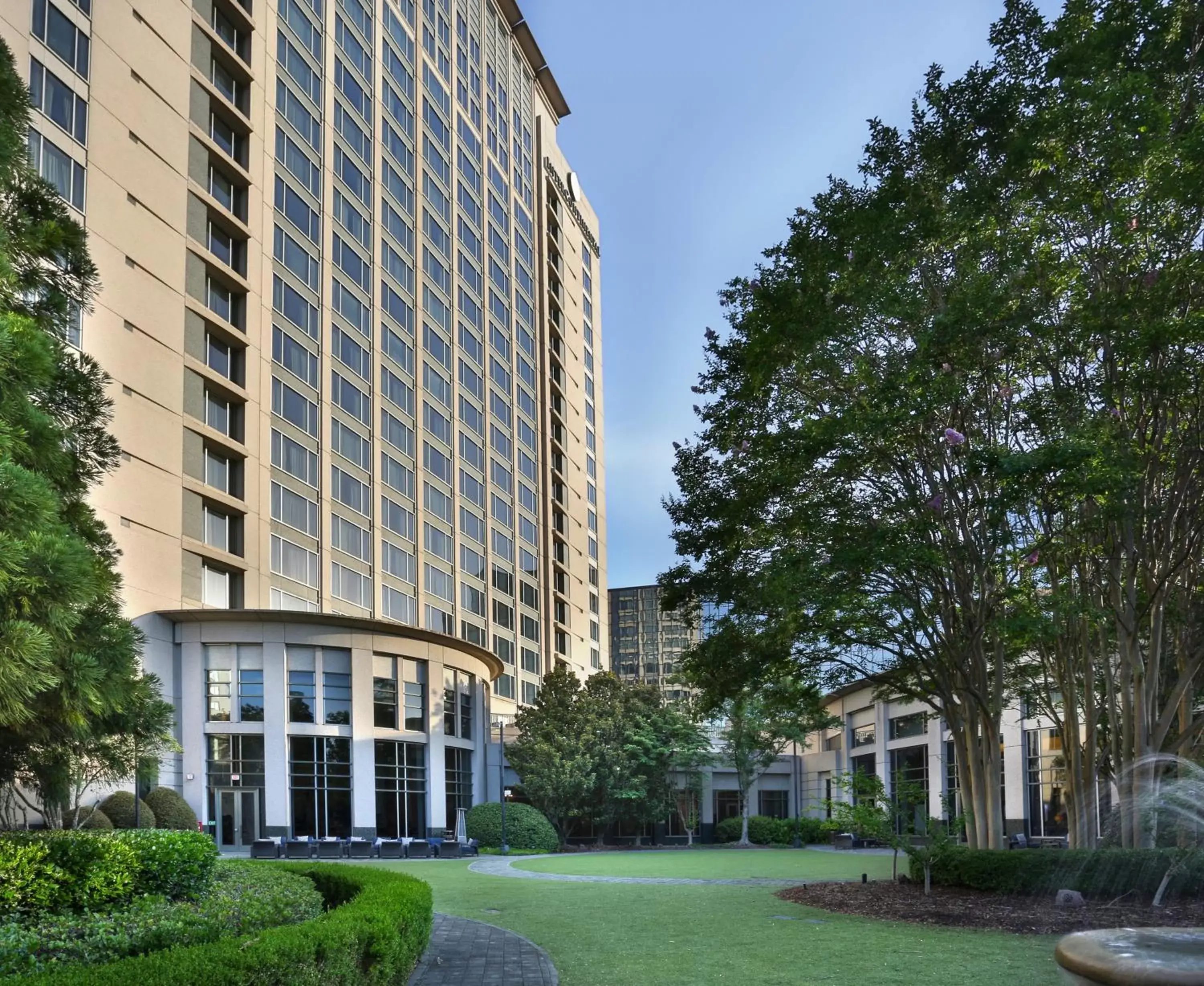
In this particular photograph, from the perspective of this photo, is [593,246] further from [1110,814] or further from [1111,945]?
[1111,945]

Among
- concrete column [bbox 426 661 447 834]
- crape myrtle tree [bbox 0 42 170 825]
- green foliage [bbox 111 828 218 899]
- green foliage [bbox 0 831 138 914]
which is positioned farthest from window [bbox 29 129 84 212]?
green foliage [bbox 0 831 138 914]

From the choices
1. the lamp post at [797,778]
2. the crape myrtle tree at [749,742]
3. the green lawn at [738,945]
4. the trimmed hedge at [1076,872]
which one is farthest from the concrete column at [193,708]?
the lamp post at [797,778]

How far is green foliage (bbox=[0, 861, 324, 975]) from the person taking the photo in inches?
371

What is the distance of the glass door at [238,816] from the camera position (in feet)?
146

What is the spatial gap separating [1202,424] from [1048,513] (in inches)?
107

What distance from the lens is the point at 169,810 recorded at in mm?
38156

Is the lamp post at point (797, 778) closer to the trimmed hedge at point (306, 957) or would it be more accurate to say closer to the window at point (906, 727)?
the window at point (906, 727)

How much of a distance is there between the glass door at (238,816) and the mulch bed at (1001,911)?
29.4 m

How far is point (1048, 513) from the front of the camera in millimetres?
18391

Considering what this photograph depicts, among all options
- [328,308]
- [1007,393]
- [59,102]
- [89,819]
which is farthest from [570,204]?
[1007,393]

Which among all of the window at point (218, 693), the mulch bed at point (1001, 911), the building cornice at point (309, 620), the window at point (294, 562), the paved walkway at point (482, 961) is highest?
the window at point (294, 562)

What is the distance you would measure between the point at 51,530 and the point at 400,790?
43.8 meters

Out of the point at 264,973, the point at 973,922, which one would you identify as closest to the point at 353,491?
the point at 973,922

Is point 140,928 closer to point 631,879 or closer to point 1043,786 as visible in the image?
point 631,879
